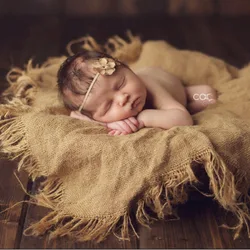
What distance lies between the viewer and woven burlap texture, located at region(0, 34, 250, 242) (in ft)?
4.21

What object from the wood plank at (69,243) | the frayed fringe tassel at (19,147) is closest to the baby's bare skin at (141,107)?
the frayed fringe tassel at (19,147)

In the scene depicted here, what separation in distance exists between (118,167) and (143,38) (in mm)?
1665

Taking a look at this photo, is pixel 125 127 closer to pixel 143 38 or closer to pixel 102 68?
pixel 102 68

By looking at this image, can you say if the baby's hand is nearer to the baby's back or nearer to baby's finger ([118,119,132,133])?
baby's finger ([118,119,132,133])

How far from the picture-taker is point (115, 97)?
1.48m

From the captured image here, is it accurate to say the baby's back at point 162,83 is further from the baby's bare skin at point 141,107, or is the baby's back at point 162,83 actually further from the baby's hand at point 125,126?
the baby's hand at point 125,126

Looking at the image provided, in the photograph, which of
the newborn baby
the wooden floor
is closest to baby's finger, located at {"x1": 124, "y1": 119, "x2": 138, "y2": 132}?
the newborn baby

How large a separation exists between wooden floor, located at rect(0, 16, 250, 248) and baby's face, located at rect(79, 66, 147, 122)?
261 mm

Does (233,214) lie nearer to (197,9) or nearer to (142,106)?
(142,106)

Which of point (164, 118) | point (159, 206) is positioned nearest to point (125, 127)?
point (164, 118)

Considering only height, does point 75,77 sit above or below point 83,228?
above

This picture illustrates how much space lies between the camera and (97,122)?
152 cm

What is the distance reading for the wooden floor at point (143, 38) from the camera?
49.2 inches

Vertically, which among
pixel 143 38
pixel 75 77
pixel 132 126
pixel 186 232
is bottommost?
pixel 143 38
